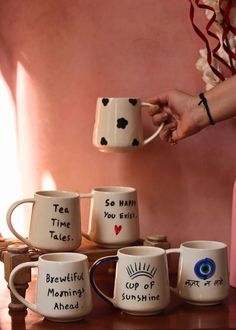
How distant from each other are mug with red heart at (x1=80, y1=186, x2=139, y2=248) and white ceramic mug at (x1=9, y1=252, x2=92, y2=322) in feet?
0.65

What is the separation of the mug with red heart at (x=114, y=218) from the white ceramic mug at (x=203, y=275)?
14cm

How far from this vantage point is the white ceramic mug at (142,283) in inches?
53.0

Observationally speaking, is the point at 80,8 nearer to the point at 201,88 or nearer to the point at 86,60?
the point at 86,60

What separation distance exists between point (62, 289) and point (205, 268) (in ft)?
0.90

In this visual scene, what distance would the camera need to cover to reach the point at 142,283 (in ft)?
4.41

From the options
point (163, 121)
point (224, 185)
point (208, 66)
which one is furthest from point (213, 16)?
point (224, 185)

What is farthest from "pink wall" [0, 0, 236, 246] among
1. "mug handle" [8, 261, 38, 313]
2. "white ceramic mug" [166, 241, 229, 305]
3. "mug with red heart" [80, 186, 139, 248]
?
"mug handle" [8, 261, 38, 313]

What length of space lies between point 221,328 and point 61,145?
0.60 metres

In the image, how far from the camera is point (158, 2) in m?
1.68

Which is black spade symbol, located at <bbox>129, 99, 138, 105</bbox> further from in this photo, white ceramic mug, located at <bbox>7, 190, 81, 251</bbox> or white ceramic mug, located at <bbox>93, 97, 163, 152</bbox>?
white ceramic mug, located at <bbox>7, 190, 81, 251</bbox>

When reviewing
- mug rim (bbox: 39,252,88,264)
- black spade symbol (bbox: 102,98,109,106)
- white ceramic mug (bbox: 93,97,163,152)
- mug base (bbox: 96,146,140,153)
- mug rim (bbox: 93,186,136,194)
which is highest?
black spade symbol (bbox: 102,98,109,106)

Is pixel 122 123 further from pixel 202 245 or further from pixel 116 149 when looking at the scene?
pixel 202 245

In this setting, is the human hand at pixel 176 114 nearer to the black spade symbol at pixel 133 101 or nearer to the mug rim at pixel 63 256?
the black spade symbol at pixel 133 101

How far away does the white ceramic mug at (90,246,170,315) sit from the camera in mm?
1347
